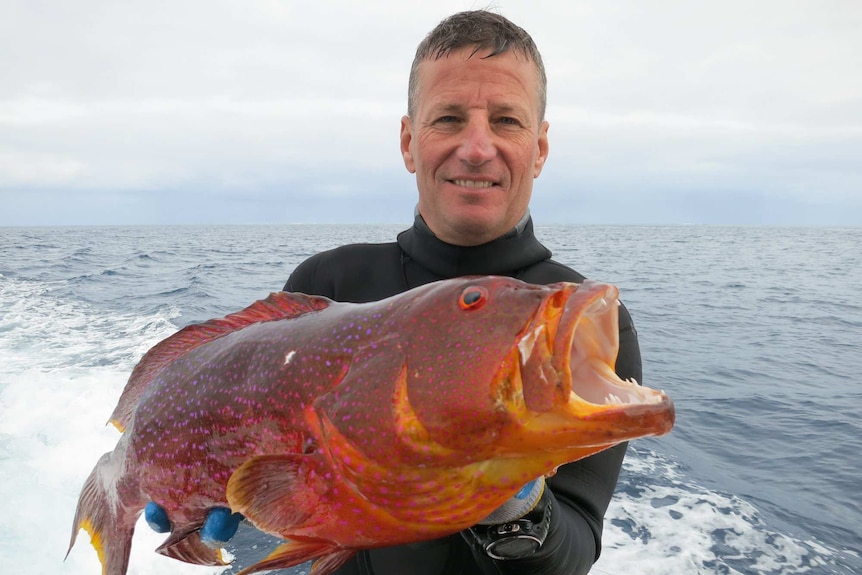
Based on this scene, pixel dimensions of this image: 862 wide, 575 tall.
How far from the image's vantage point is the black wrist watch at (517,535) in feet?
6.36

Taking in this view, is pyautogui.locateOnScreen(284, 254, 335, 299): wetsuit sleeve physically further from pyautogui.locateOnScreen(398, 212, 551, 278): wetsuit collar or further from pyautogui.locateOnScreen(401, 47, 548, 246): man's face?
pyautogui.locateOnScreen(401, 47, 548, 246): man's face

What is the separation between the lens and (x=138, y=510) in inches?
107

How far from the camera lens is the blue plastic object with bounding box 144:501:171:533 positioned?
99.2 inches

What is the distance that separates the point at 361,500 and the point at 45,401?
8937mm

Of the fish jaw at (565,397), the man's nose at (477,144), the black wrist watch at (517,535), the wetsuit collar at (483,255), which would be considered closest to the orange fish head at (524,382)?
the fish jaw at (565,397)

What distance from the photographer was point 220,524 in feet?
7.81

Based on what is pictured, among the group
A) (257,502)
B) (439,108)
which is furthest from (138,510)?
(439,108)

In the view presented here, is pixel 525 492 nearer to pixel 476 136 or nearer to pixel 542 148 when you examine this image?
pixel 476 136

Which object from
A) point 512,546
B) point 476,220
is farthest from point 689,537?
point 512,546

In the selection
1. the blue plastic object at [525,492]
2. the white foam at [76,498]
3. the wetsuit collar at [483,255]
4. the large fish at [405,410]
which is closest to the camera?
the large fish at [405,410]

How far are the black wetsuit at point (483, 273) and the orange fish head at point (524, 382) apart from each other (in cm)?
63

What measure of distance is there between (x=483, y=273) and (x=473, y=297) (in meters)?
1.45

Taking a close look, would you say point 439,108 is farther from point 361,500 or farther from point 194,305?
point 194,305

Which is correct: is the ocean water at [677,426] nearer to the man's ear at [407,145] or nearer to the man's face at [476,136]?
the man's ear at [407,145]
